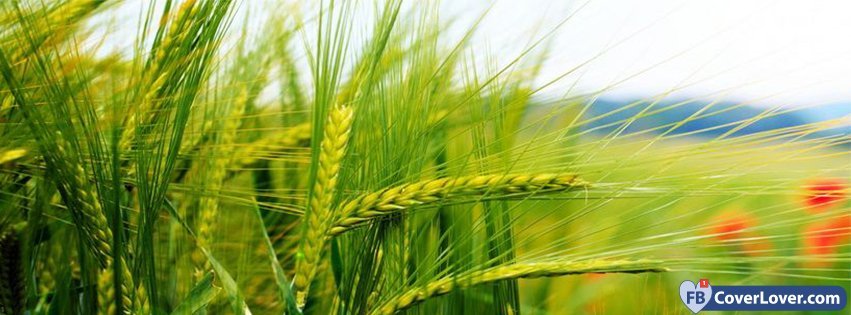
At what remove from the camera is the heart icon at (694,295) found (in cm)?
93

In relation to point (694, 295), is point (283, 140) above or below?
above

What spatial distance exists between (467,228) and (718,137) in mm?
226

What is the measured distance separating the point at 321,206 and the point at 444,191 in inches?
3.7

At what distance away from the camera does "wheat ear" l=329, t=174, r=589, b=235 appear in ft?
2.15

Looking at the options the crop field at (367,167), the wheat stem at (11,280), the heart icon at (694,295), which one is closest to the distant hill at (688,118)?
the crop field at (367,167)

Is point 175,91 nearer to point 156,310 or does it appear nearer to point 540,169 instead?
point 156,310

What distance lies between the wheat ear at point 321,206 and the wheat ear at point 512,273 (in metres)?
0.06

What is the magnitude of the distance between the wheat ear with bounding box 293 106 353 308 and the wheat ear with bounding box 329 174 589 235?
0.01 metres

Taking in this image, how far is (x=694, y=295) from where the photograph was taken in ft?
3.08

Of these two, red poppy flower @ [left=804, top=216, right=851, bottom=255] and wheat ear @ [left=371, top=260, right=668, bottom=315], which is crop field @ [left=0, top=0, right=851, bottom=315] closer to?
wheat ear @ [left=371, top=260, right=668, bottom=315]

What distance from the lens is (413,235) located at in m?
0.73

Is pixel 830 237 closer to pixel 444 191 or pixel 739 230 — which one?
→ pixel 739 230

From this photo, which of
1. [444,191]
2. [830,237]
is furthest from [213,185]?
[830,237]

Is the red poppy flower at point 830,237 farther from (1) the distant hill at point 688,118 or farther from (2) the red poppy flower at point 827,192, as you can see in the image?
(1) the distant hill at point 688,118
